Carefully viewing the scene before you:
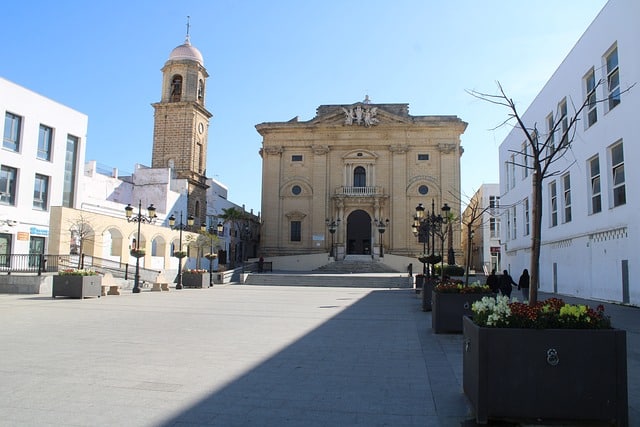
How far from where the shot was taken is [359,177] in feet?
182

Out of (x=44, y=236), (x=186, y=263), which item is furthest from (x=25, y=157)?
(x=186, y=263)

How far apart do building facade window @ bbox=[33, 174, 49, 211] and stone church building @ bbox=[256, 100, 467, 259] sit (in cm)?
2719

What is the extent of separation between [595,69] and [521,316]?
59.9 feet

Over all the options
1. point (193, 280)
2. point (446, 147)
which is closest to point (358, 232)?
point (446, 147)

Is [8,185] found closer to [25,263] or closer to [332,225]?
[25,263]

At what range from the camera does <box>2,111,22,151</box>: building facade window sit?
27.0m

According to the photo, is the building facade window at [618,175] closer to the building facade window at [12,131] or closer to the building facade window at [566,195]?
the building facade window at [566,195]

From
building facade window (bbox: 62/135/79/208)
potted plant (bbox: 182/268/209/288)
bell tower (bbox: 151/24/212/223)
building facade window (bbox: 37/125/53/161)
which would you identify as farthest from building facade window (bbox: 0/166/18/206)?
bell tower (bbox: 151/24/212/223)

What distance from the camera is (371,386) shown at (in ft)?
20.3

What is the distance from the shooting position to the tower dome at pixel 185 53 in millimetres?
52594

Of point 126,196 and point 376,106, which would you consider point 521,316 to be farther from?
point 376,106

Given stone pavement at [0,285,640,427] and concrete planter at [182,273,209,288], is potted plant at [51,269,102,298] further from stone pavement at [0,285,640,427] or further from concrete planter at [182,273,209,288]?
concrete planter at [182,273,209,288]

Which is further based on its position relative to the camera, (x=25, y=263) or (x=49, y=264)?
(x=49, y=264)

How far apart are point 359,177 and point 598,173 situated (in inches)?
1413
